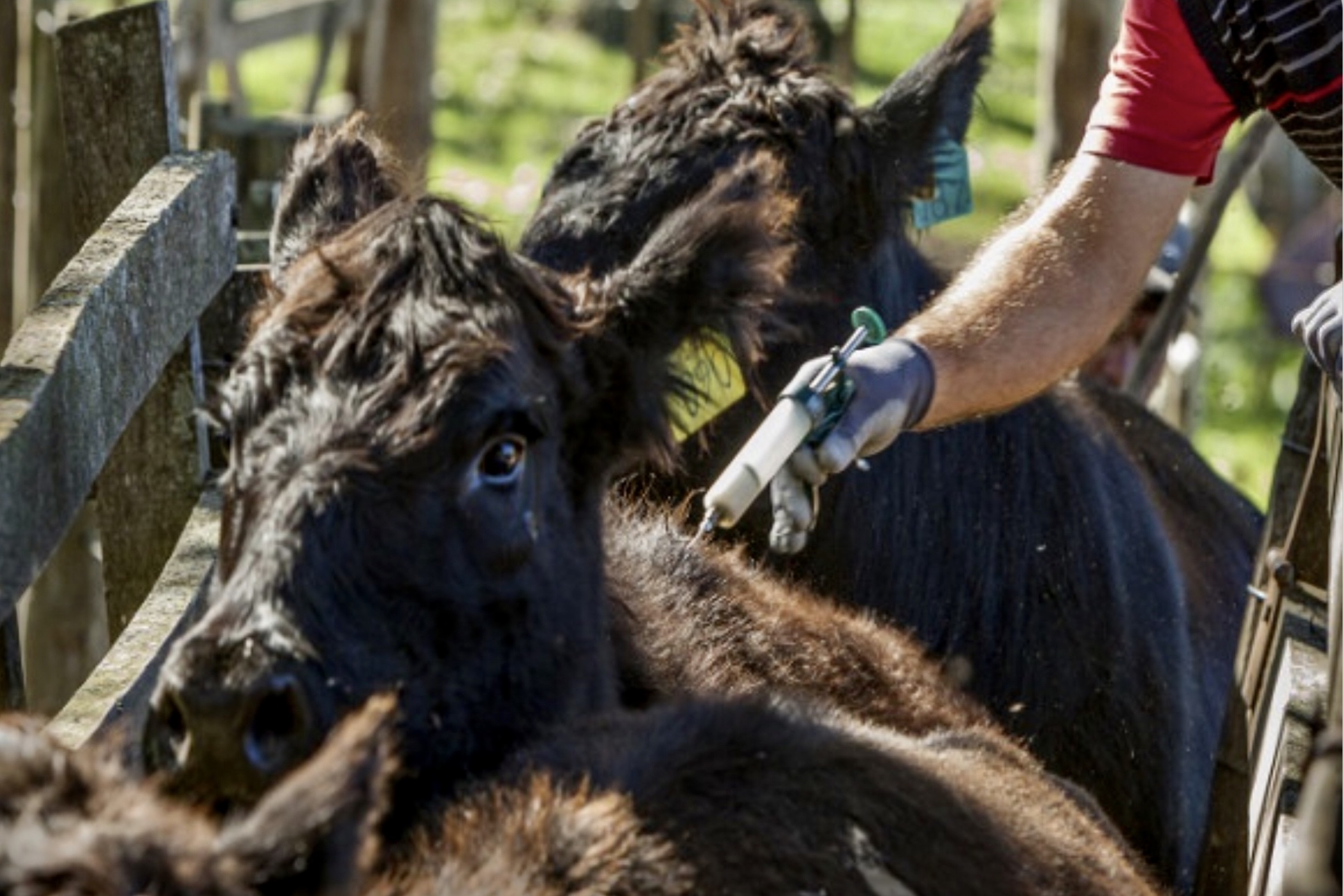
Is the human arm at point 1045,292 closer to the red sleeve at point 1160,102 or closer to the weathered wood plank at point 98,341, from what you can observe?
the red sleeve at point 1160,102

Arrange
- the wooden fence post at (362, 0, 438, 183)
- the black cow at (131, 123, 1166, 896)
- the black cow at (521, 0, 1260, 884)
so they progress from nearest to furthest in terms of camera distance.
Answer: the black cow at (131, 123, 1166, 896), the black cow at (521, 0, 1260, 884), the wooden fence post at (362, 0, 438, 183)

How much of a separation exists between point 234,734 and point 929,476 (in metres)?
2.91

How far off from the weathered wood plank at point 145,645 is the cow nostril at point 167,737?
0.26ft

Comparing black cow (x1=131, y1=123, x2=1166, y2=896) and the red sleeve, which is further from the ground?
the red sleeve

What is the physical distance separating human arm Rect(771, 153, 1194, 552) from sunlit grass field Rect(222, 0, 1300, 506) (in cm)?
787

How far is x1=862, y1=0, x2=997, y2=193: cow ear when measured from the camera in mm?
6008

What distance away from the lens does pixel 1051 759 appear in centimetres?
543

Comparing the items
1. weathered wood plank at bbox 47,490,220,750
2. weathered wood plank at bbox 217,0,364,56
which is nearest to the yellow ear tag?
weathered wood plank at bbox 47,490,220,750

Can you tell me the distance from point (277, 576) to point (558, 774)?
0.50m

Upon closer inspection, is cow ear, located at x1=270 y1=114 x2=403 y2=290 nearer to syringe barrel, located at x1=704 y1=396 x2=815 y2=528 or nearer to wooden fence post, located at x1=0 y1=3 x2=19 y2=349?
syringe barrel, located at x1=704 y1=396 x2=815 y2=528

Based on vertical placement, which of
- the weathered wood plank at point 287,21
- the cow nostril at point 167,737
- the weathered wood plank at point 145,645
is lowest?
the weathered wood plank at point 287,21

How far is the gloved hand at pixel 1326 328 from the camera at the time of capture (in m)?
3.48

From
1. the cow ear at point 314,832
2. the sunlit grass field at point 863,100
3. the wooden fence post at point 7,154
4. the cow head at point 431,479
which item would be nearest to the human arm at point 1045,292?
the cow head at point 431,479

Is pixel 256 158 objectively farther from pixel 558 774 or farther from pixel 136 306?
pixel 558 774
